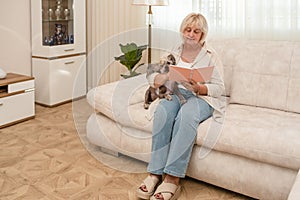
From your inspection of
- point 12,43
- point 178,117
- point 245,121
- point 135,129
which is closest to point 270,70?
point 245,121

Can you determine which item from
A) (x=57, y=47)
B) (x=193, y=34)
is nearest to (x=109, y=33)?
(x=57, y=47)

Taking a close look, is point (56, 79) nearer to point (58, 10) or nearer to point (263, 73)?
point (58, 10)

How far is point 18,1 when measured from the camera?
12.5ft

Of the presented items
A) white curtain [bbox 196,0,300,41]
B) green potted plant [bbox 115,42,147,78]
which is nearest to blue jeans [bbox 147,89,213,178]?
white curtain [bbox 196,0,300,41]

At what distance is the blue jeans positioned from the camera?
83.3 inches

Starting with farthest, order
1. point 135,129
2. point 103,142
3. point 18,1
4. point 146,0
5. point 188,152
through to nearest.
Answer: point 18,1 → point 146,0 → point 103,142 → point 135,129 → point 188,152

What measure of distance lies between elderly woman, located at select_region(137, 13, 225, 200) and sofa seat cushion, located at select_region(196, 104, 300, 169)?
0.10m

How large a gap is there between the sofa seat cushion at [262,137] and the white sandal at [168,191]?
29 centimetres

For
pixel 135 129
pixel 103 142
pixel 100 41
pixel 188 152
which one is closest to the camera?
pixel 188 152

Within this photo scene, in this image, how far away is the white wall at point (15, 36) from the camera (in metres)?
3.71

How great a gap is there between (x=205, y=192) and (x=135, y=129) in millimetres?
602

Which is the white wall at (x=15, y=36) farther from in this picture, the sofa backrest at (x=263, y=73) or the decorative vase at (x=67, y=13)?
the sofa backrest at (x=263, y=73)

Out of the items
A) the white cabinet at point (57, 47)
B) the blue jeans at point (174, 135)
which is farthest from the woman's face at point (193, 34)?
the white cabinet at point (57, 47)

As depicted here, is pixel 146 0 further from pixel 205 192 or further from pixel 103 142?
pixel 205 192
